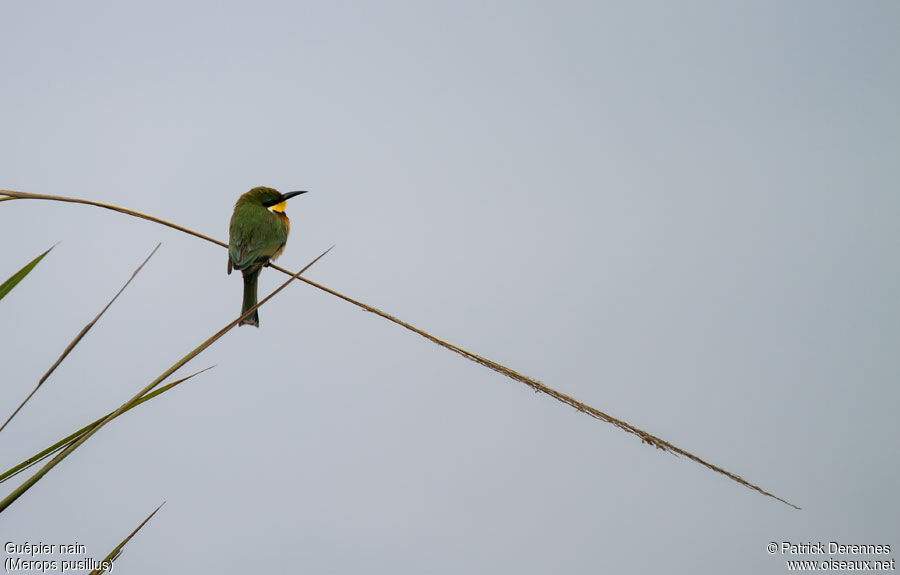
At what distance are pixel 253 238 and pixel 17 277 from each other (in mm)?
2831

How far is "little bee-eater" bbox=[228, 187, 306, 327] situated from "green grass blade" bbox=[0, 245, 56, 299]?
255cm

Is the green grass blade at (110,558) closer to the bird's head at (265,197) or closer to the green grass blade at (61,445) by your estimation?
the green grass blade at (61,445)

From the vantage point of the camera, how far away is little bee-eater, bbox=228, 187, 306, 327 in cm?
358

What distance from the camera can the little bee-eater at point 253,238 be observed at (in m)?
3.58

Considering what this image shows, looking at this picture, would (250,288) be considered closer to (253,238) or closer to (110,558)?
(253,238)

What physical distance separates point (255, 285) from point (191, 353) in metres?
2.88

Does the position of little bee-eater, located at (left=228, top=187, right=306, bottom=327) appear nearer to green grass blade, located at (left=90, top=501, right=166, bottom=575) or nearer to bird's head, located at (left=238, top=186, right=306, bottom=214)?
bird's head, located at (left=238, top=186, right=306, bottom=214)

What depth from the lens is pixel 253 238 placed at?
3639 millimetres

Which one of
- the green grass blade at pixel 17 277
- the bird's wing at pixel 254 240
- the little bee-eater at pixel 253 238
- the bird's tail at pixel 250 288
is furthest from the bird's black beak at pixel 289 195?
the green grass blade at pixel 17 277

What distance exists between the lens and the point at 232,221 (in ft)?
12.6

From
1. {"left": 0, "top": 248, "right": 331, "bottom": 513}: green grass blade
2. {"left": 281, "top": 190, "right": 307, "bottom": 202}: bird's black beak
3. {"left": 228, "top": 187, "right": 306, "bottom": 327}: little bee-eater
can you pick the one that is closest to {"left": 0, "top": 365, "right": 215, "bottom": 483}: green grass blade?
{"left": 0, "top": 248, "right": 331, "bottom": 513}: green grass blade

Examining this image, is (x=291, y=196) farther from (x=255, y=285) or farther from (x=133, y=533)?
(x=133, y=533)

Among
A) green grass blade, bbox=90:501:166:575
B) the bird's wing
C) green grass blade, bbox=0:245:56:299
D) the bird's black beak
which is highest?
the bird's black beak

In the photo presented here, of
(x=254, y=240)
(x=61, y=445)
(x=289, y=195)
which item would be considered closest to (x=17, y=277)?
(x=61, y=445)
